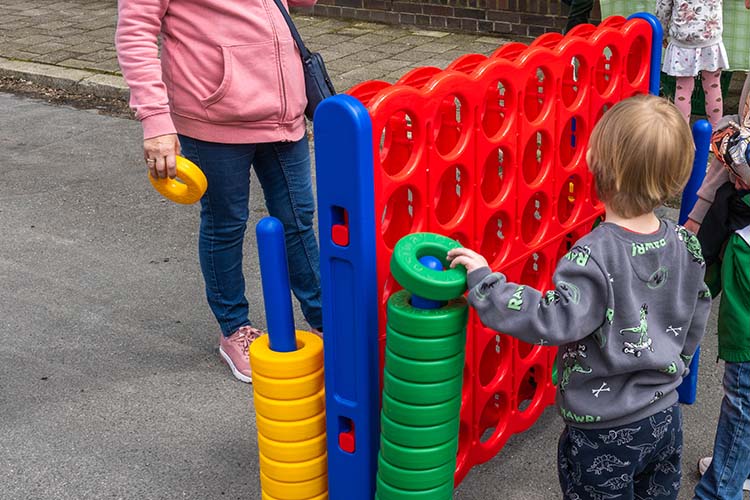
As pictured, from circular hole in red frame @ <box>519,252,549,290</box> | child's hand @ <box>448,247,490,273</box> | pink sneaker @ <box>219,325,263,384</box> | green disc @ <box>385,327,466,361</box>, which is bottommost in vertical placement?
pink sneaker @ <box>219,325,263,384</box>

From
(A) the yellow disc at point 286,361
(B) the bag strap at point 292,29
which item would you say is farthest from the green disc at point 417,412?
(B) the bag strap at point 292,29

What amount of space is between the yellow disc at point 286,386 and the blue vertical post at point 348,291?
43mm

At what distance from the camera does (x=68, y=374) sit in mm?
3844

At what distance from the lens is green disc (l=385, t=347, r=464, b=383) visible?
224cm

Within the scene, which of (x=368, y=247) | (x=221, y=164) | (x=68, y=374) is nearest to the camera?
(x=368, y=247)

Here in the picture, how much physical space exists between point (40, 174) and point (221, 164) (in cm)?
312

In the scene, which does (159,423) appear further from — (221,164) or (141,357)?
(221,164)

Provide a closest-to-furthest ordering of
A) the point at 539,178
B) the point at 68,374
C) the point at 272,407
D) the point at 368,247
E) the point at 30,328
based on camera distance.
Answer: the point at 368,247 → the point at 272,407 → the point at 539,178 → the point at 68,374 → the point at 30,328

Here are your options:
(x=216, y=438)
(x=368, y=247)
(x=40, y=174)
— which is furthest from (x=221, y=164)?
(x=40, y=174)

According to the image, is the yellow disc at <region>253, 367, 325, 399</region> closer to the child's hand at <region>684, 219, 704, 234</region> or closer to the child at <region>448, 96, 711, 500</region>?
the child at <region>448, 96, 711, 500</region>

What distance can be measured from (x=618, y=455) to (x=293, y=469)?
81 cm

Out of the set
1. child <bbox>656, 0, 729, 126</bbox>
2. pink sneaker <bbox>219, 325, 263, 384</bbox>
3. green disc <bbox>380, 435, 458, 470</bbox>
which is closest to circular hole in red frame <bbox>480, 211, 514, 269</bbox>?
green disc <bbox>380, 435, 458, 470</bbox>

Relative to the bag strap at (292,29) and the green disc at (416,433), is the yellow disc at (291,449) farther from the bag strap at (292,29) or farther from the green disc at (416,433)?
the bag strap at (292,29)

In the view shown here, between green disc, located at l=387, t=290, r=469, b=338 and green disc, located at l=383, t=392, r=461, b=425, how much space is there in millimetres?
177
